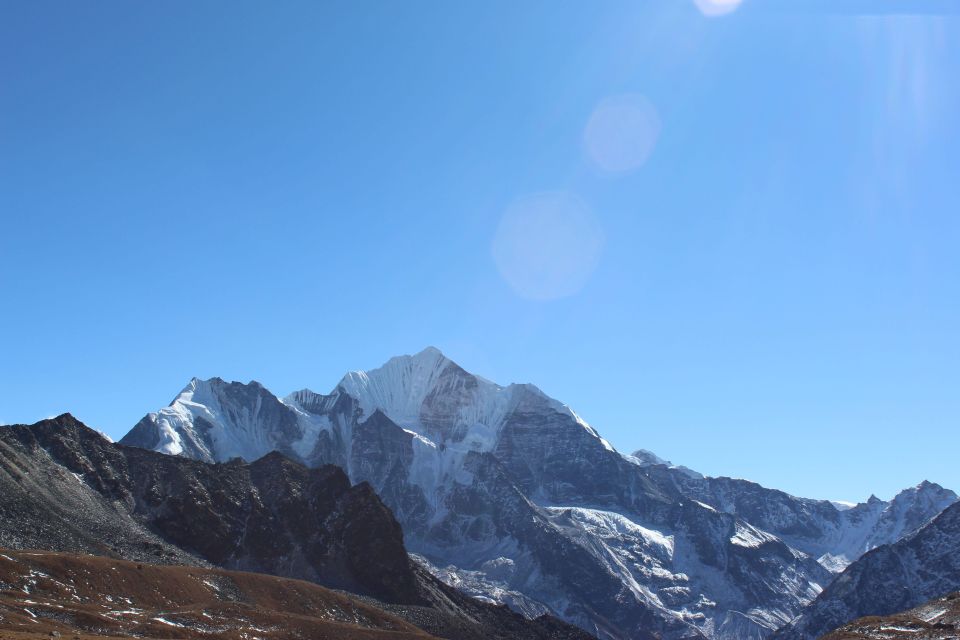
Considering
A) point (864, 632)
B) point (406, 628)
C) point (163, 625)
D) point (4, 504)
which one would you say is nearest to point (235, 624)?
point (163, 625)

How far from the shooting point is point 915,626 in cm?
11744

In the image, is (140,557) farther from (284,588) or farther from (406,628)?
(406,628)

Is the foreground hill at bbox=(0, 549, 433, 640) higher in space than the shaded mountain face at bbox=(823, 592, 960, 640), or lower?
lower

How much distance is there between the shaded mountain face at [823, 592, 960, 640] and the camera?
109m

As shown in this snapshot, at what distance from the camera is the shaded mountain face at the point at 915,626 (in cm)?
10949

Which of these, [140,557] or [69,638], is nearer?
[69,638]

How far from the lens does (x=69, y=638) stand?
100 m

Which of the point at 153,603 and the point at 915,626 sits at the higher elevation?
the point at 915,626

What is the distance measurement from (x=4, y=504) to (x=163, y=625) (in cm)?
8540

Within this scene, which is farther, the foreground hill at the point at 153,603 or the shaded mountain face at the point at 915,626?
the foreground hill at the point at 153,603

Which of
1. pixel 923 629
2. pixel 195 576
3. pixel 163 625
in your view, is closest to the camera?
pixel 923 629

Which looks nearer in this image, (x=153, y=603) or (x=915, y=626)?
(x=915, y=626)

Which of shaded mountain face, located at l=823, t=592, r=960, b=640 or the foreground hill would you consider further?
the foreground hill

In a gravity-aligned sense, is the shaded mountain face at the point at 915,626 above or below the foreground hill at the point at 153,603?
above
